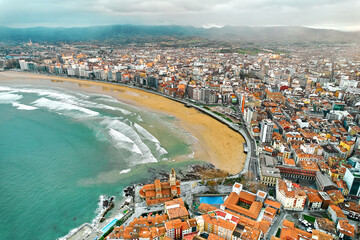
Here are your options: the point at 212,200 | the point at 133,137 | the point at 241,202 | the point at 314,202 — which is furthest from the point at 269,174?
the point at 133,137

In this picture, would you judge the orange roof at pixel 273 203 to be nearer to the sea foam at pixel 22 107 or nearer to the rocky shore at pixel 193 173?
the rocky shore at pixel 193 173

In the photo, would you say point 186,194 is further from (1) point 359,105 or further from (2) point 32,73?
(2) point 32,73

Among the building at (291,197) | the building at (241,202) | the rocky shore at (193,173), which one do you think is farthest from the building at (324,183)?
the rocky shore at (193,173)

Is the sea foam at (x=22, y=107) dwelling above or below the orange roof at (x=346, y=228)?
above

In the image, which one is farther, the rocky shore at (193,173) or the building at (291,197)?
the rocky shore at (193,173)

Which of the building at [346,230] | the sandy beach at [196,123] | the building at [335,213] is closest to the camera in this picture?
the building at [346,230]

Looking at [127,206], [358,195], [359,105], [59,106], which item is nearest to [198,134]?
[127,206]

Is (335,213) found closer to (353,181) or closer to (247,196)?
(353,181)
